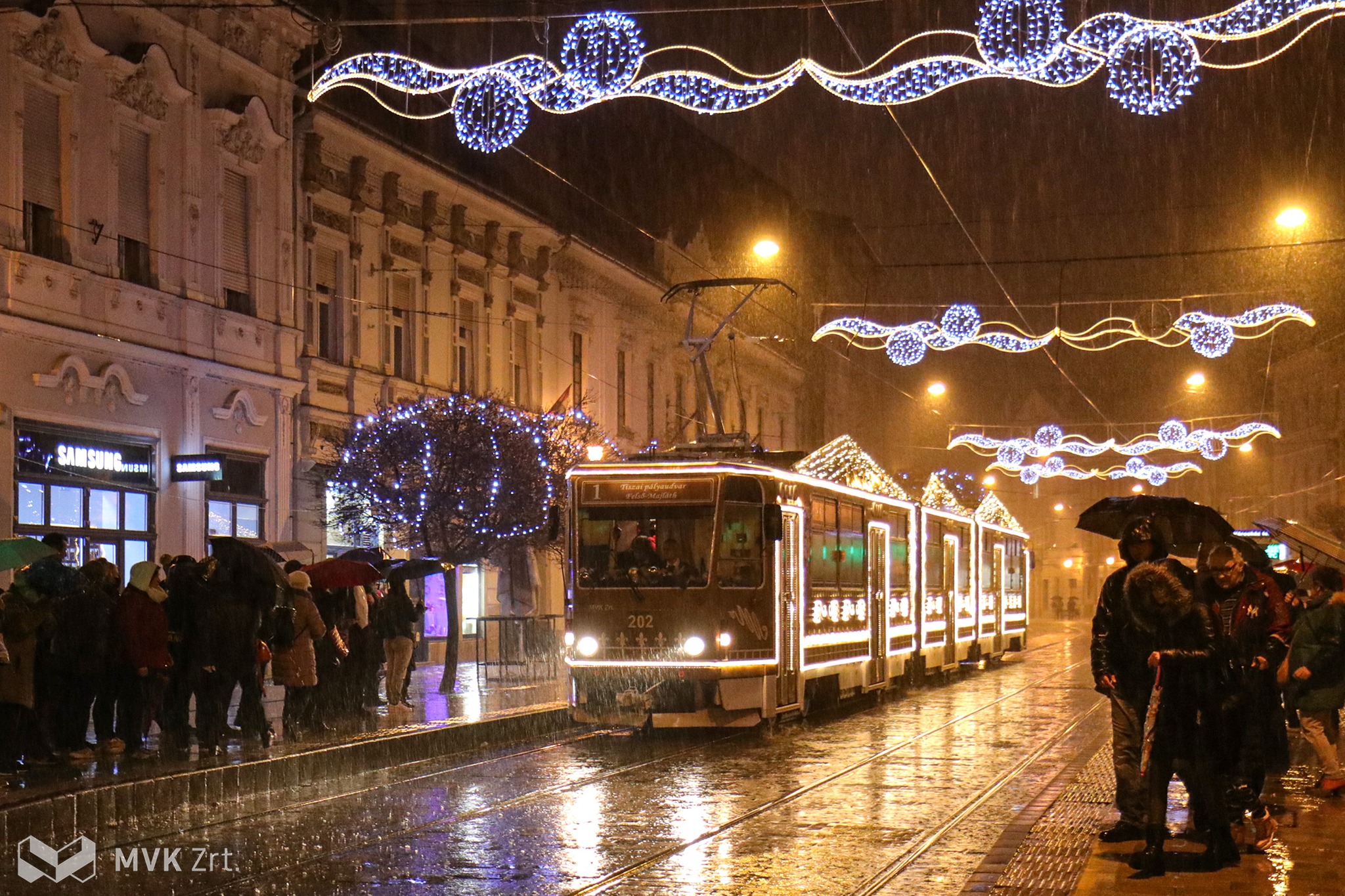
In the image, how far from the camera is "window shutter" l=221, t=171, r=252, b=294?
85.8ft

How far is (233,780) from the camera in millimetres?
13344

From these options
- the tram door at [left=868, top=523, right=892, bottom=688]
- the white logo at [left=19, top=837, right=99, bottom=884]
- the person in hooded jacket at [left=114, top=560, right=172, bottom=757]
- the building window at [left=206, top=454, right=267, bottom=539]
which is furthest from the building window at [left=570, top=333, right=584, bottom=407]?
the white logo at [left=19, top=837, right=99, bottom=884]

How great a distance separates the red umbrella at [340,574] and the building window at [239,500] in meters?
7.60

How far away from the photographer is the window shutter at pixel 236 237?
26.1 meters

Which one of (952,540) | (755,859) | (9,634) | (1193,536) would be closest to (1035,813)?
(755,859)

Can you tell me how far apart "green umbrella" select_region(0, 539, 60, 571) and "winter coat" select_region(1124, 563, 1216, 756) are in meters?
8.96

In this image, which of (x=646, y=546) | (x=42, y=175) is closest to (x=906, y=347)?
(x=646, y=546)

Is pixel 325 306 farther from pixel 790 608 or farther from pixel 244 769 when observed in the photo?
pixel 244 769

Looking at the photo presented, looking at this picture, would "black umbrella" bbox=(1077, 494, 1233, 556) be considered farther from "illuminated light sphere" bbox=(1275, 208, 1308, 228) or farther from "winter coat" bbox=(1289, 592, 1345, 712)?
"illuminated light sphere" bbox=(1275, 208, 1308, 228)

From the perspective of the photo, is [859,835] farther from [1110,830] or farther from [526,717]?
[526,717]

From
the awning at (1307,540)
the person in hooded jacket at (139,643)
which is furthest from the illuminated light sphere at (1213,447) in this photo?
the person in hooded jacket at (139,643)

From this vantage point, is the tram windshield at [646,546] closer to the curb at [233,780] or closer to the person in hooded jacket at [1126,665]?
the curb at [233,780]

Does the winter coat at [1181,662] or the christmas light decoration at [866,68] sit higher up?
the christmas light decoration at [866,68]

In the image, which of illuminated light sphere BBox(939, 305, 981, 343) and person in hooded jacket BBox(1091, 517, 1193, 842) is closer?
person in hooded jacket BBox(1091, 517, 1193, 842)
